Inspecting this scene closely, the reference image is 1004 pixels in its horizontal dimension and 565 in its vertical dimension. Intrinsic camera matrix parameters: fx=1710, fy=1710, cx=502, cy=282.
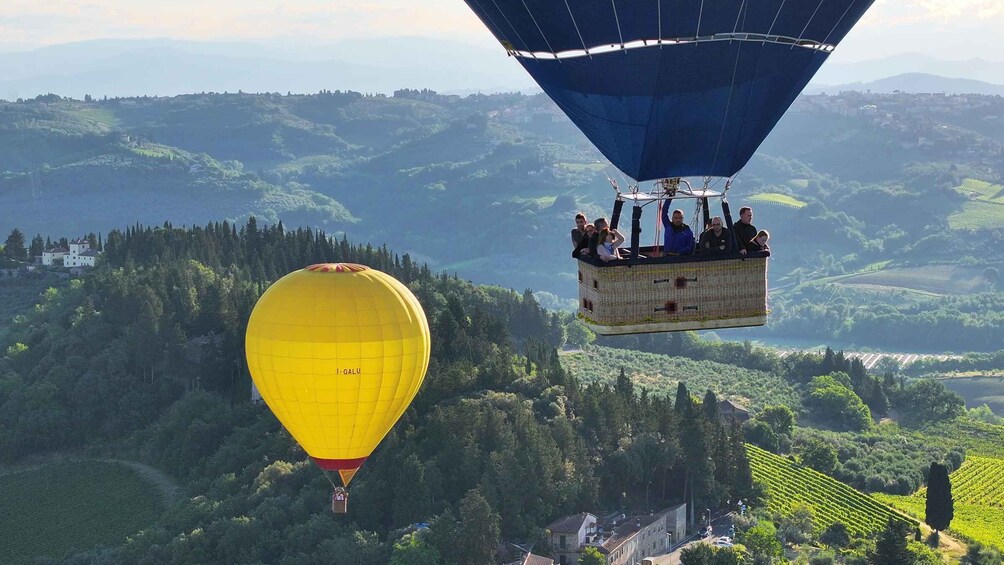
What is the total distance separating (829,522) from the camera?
67625 mm

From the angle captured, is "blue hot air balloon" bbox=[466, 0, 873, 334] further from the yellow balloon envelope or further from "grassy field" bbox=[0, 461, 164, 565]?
"grassy field" bbox=[0, 461, 164, 565]

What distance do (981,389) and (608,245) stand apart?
142462 mm

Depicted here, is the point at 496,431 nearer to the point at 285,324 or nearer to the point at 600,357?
the point at 285,324

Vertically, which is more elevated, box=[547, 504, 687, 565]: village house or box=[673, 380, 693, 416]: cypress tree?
box=[673, 380, 693, 416]: cypress tree

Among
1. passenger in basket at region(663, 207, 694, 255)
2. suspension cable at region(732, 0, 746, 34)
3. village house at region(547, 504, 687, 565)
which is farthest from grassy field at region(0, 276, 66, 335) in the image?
suspension cable at region(732, 0, 746, 34)

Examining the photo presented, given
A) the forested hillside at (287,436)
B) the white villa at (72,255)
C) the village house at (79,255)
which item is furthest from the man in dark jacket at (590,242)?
the white villa at (72,255)

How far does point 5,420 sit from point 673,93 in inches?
2490

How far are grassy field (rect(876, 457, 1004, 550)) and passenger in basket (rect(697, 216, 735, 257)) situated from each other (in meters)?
44.4

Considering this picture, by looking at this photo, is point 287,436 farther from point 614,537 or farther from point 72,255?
point 72,255

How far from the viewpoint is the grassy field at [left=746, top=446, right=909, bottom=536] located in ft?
224

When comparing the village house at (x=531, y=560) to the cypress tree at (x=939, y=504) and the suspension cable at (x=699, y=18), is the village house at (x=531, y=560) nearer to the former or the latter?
the cypress tree at (x=939, y=504)

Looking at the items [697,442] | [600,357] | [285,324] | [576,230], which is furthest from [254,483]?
[600,357]

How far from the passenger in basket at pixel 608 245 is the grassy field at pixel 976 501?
45215 millimetres

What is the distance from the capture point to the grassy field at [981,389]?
151875 millimetres
